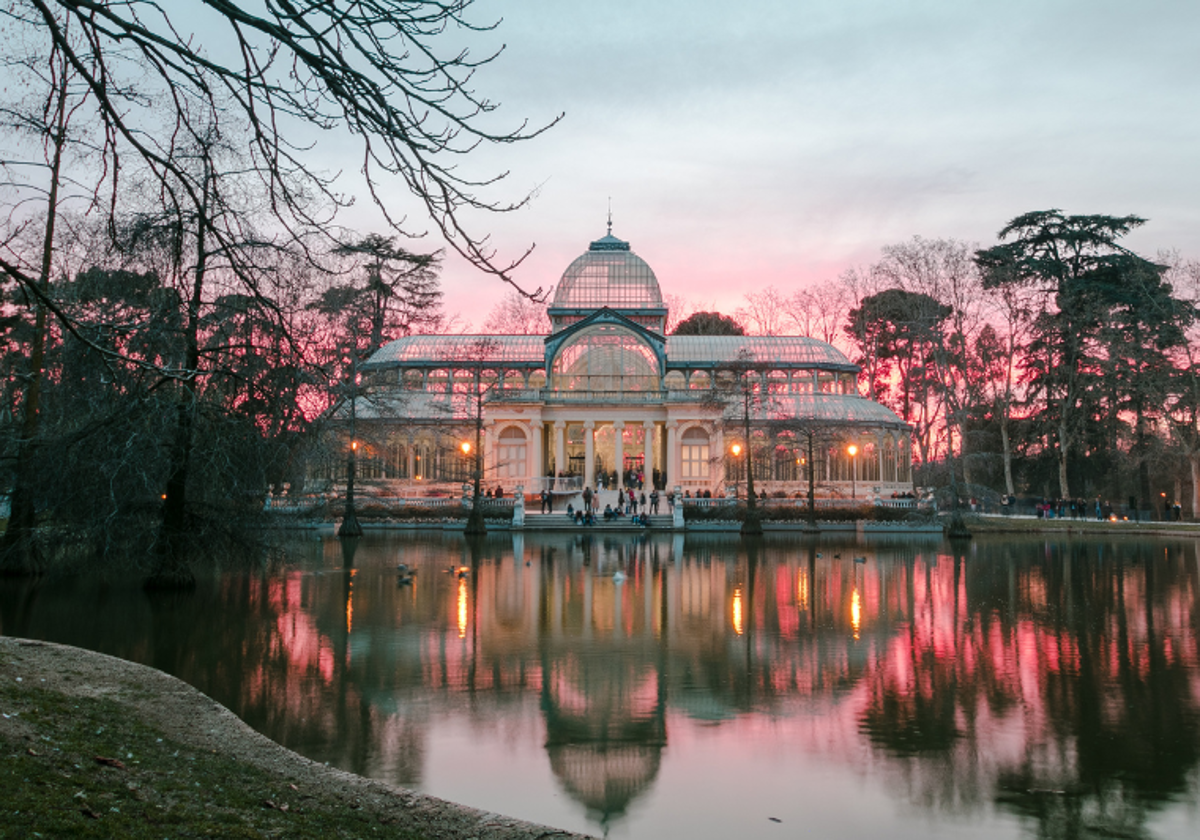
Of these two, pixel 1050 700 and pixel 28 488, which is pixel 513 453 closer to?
pixel 28 488

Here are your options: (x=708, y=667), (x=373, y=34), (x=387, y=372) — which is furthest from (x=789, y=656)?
(x=387, y=372)

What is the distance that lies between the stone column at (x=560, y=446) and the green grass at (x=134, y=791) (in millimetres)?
42743

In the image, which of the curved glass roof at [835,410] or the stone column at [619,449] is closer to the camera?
the stone column at [619,449]

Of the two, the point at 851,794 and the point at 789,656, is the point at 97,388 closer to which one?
the point at 789,656

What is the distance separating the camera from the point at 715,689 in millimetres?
10578

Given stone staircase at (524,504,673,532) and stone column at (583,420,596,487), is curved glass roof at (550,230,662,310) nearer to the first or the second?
stone column at (583,420,596,487)

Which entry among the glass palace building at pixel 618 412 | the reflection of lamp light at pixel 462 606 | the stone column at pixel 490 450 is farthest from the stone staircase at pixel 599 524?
the reflection of lamp light at pixel 462 606

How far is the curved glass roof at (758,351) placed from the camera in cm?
5353

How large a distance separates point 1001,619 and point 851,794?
994 cm

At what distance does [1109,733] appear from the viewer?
8977mm

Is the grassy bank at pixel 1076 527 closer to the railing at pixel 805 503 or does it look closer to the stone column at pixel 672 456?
the railing at pixel 805 503

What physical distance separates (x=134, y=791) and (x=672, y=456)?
44996 mm

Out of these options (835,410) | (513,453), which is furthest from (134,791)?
(835,410)

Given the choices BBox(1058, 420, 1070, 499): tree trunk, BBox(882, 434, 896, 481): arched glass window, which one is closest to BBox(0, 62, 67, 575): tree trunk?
BBox(882, 434, 896, 481): arched glass window
